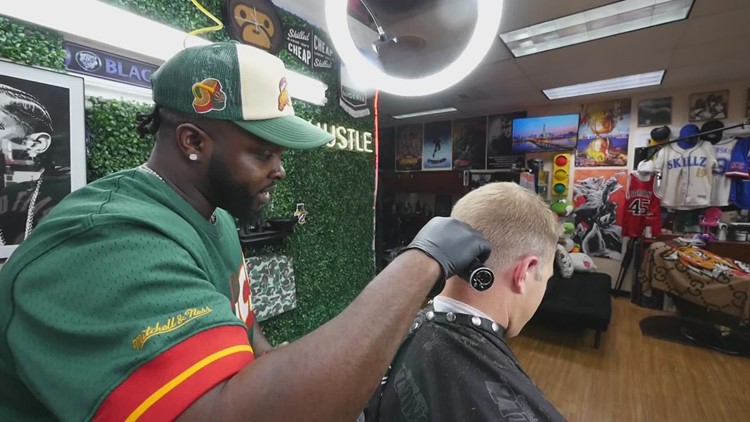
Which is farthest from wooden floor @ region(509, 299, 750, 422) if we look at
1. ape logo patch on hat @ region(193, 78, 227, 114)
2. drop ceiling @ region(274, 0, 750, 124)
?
ape logo patch on hat @ region(193, 78, 227, 114)

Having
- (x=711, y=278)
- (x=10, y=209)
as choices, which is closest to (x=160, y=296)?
(x=10, y=209)

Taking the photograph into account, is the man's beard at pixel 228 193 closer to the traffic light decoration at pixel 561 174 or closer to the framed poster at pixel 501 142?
the traffic light decoration at pixel 561 174

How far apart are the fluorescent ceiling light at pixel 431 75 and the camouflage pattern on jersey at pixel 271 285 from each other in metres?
1.13

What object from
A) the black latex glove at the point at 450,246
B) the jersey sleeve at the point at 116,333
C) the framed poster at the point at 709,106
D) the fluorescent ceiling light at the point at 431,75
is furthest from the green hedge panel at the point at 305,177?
the framed poster at the point at 709,106

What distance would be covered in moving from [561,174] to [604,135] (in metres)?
0.80

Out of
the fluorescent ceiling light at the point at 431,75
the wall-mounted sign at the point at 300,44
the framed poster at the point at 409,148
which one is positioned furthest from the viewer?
the framed poster at the point at 409,148

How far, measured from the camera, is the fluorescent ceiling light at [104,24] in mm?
1039

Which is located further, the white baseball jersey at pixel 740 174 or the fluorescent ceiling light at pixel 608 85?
the fluorescent ceiling light at pixel 608 85

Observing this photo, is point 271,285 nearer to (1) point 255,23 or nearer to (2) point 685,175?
(1) point 255,23

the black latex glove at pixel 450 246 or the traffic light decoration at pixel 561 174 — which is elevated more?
the traffic light decoration at pixel 561 174

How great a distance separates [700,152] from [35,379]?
237 inches

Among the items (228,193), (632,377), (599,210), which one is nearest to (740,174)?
(599,210)

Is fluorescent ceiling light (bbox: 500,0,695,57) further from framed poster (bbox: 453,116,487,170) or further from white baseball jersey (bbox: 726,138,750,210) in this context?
framed poster (bbox: 453,116,487,170)

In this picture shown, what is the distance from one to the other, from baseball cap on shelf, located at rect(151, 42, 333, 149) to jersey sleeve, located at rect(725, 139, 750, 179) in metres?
5.59
